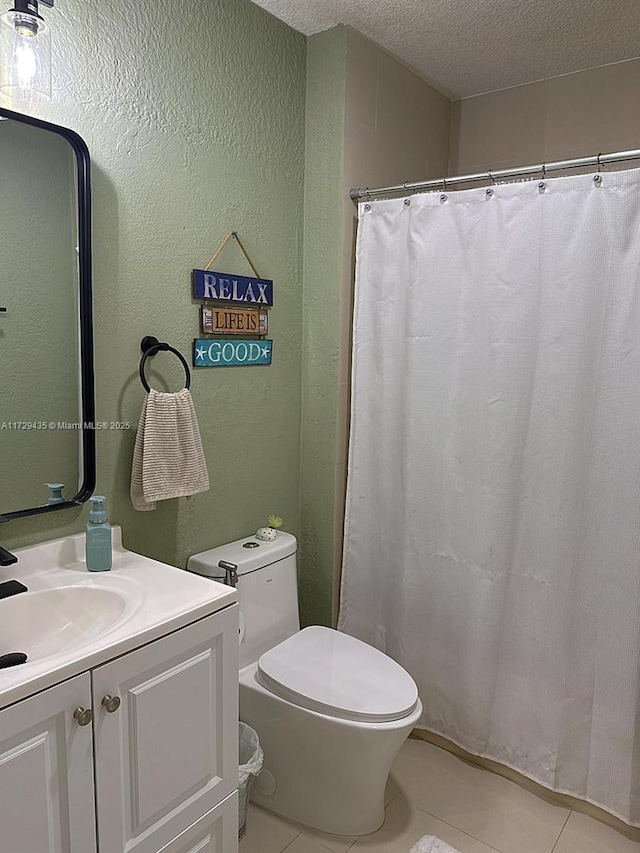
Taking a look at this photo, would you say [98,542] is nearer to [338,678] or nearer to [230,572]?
[230,572]

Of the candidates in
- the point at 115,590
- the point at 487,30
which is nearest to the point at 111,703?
the point at 115,590

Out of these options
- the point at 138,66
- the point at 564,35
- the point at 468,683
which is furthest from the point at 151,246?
the point at 468,683

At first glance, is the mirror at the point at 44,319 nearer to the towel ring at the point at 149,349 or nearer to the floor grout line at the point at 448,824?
the towel ring at the point at 149,349

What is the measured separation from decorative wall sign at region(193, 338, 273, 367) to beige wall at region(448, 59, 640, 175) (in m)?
1.28

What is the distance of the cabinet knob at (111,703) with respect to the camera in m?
1.23

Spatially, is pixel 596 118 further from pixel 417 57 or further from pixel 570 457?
pixel 570 457

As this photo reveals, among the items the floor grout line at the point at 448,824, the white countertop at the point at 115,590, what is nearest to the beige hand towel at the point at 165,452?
the white countertop at the point at 115,590

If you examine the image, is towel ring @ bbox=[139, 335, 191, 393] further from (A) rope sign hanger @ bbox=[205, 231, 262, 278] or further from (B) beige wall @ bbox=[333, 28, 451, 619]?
(B) beige wall @ bbox=[333, 28, 451, 619]

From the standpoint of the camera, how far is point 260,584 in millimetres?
2039

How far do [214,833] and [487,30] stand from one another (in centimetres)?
245

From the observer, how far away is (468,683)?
2186 millimetres

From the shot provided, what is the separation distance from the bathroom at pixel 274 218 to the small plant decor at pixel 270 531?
0.07 m

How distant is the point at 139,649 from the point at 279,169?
1598mm

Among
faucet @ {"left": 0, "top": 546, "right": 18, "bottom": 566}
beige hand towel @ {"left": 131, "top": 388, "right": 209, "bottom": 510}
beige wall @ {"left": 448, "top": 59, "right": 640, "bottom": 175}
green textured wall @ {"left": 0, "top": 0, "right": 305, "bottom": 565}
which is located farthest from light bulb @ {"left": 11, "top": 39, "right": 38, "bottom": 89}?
beige wall @ {"left": 448, "top": 59, "right": 640, "bottom": 175}
